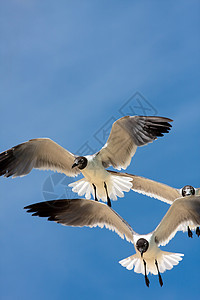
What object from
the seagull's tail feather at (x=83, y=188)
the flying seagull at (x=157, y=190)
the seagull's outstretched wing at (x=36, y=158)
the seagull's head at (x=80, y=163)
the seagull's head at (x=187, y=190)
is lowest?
the seagull's head at (x=187, y=190)

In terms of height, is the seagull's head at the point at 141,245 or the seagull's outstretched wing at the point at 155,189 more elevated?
the seagull's outstretched wing at the point at 155,189

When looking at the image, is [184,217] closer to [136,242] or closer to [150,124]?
[136,242]

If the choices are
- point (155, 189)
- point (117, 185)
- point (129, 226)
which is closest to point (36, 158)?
point (117, 185)

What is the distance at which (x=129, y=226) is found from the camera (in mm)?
7562

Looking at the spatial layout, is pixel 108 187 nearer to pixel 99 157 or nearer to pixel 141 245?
pixel 99 157

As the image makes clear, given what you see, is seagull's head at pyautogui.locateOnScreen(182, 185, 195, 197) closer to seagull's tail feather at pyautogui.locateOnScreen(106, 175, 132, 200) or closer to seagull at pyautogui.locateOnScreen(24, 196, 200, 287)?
seagull's tail feather at pyautogui.locateOnScreen(106, 175, 132, 200)

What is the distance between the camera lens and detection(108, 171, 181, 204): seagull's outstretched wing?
940 cm

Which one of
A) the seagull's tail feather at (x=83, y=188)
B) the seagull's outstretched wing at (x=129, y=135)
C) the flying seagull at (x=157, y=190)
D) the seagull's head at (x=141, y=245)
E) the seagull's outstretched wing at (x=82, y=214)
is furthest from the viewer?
the flying seagull at (x=157, y=190)

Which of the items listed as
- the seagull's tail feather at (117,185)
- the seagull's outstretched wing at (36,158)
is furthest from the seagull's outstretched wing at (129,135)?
the seagull's outstretched wing at (36,158)

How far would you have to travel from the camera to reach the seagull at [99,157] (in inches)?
317

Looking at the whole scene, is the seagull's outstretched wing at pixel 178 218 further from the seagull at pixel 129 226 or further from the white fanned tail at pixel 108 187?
the white fanned tail at pixel 108 187

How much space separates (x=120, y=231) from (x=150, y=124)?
1710 millimetres

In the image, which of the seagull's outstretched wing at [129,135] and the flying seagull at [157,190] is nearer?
the seagull's outstretched wing at [129,135]

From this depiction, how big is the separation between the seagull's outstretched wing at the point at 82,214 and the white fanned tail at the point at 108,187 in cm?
58
